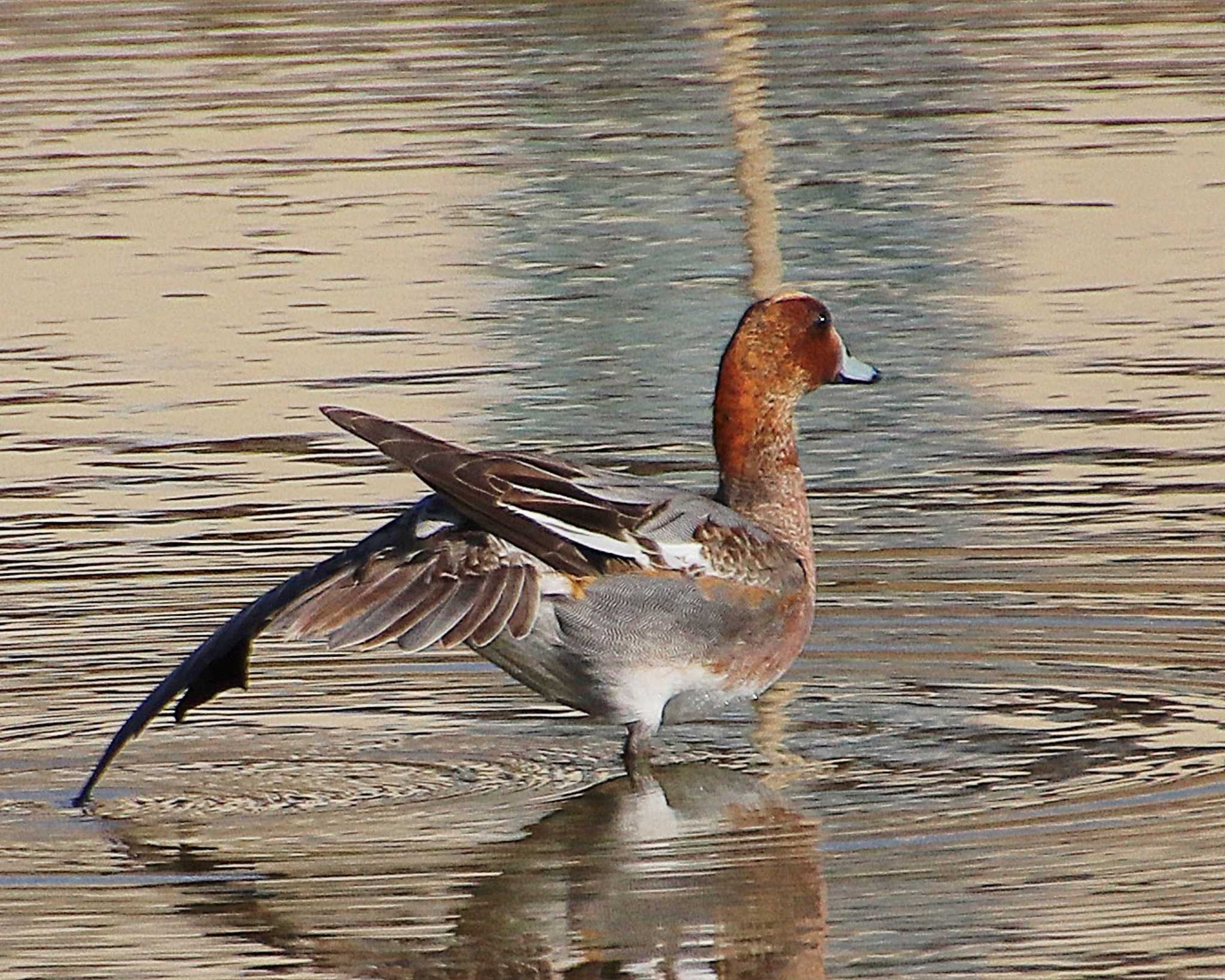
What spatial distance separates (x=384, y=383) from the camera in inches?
533

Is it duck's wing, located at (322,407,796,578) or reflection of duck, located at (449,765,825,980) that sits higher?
duck's wing, located at (322,407,796,578)

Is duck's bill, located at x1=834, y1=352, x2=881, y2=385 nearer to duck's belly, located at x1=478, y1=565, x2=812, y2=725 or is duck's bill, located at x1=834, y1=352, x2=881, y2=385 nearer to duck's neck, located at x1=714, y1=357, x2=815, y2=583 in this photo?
duck's neck, located at x1=714, y1=357, x2=815, y2=583

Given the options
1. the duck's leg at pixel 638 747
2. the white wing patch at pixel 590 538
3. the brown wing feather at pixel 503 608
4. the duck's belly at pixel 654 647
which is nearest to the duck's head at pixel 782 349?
the duck's belly at pixel 654 647

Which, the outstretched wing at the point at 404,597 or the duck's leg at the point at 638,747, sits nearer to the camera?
the outstretched wing at the point at 404,597

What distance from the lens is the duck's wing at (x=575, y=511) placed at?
7797 mm

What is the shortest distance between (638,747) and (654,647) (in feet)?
0.98

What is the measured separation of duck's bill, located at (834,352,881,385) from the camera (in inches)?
368

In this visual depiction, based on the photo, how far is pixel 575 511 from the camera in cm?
800

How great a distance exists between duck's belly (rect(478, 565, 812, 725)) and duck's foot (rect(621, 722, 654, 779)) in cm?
3

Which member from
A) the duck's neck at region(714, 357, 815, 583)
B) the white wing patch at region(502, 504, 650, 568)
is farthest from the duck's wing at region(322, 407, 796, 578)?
the duck's neck at region(714, 357, 815, 583)

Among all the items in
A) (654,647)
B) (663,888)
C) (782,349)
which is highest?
(782,349)

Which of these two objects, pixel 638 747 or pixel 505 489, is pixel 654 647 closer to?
pixel 638 747

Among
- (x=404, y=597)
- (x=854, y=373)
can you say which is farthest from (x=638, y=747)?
(x=854, y=373)

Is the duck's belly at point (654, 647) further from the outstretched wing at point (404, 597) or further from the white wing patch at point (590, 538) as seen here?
the outstretched wing at point (404, 597)
